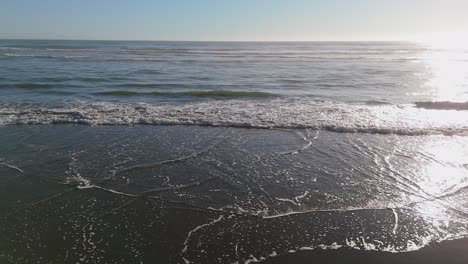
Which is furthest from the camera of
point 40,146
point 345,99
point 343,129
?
point 345,99

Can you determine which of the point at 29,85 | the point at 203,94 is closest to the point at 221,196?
the point at 203,94

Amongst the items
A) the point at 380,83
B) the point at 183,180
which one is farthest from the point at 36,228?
the point at 380,83

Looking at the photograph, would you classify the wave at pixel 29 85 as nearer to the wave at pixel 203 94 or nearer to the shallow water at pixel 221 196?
the wave at pixel 203 94

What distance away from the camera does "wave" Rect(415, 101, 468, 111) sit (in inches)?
651

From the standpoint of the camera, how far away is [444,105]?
56.2ft

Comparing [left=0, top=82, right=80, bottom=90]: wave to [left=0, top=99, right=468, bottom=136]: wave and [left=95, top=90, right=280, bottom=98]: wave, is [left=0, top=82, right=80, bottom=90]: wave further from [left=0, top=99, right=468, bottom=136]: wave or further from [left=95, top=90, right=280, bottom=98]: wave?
[left=0, top=99, right=468, bottom=136]: wave

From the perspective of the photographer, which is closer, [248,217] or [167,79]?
[248,217]

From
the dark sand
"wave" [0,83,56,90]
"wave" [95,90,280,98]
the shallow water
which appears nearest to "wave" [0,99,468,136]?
the shallow water

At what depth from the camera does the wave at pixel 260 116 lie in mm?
12625

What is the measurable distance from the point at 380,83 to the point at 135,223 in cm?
2300

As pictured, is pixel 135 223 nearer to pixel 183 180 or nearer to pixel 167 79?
pixel 183 180

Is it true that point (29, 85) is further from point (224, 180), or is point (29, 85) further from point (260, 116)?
point (224, 180)

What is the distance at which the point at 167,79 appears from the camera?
25.6 meters

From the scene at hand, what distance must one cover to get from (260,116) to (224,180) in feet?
22.6
